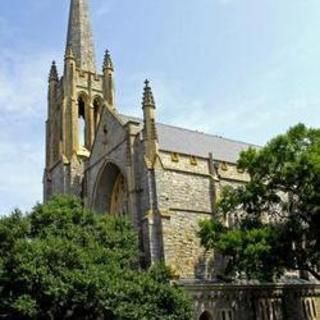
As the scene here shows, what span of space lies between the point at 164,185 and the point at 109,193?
6.91 m

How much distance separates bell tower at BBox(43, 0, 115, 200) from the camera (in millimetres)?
38594

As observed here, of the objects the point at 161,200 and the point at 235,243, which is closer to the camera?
the point at 235,243

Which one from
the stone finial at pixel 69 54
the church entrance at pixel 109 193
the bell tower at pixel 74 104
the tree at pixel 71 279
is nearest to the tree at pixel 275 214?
the tree at pixel 71 279

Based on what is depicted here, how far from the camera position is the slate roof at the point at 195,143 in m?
35.1

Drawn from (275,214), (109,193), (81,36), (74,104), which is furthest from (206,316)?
(81,36)

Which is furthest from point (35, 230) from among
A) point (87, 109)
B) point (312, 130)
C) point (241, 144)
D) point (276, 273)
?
point (241, 144)

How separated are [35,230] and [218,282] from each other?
10272 mm

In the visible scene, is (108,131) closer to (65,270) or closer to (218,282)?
(218,282)

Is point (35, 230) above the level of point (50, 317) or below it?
above

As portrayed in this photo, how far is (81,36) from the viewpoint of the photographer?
45.3m

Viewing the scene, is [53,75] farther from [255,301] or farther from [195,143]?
[255,301]

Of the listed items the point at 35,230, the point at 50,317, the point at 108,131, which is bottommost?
the point at 50,317

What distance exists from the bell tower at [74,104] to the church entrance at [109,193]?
2456 mm

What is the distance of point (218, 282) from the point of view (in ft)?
93.9
